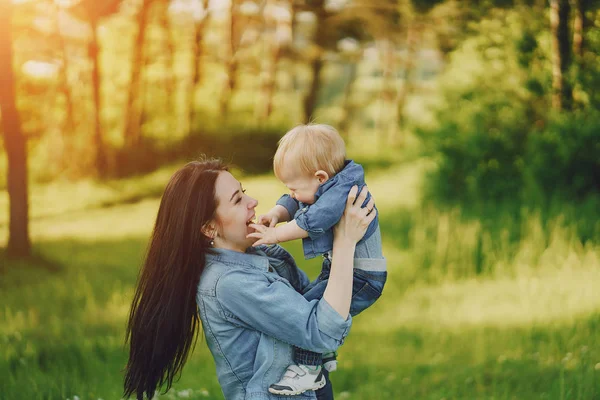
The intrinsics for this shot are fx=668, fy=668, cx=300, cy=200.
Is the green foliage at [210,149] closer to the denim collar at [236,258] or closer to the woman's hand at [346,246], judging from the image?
→ the denim collar at [236,258]

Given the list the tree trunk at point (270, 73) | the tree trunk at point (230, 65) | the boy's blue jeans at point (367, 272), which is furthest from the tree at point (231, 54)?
the boy's blue jeans at point (367, 272)

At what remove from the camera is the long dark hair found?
232cm

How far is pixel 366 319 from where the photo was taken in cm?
623

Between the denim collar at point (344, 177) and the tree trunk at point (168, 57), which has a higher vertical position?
the denim collar at point (344, 177)

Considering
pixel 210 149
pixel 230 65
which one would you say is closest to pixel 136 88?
pixel 210 149

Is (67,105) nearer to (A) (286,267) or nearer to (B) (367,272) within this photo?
(A) (286,267)

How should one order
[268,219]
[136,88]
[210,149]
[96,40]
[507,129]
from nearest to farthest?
[268,219], [507,129], [96,40], [210,149], [136,88]

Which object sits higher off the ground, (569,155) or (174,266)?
(174,266)

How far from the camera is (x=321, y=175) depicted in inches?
95.8

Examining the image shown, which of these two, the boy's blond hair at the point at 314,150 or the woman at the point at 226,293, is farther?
the boy's blond hair at the point at 314,150

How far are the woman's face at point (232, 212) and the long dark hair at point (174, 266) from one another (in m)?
→ 0.03

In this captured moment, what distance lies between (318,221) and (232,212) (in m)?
0.32

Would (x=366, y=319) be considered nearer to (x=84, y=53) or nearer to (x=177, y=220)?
(x=177, y=220)

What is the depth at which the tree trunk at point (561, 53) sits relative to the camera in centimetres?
786
